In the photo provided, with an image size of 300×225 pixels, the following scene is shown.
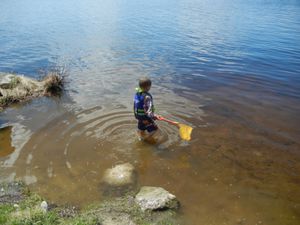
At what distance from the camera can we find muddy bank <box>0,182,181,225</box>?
5.62 meters

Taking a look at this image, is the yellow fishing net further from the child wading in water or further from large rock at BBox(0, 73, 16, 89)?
large rock at BBox(0, 73, 16, 89)

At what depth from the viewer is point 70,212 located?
6277mm

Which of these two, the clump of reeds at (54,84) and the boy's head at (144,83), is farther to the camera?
the clump of reeds at (54,84)

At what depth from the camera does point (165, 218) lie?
6117 millimetres

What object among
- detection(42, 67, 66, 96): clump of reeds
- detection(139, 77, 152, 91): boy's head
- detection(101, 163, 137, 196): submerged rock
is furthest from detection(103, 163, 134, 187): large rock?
detection(42, 67, 66, 96): clump of reeds

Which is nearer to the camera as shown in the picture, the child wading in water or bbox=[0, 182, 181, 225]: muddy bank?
bbox=[0, 182, 181, 225]: muddy bank

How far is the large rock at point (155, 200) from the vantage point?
6297 millimetres

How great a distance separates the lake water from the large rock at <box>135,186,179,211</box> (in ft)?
1.19

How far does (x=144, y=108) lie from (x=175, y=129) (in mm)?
1681

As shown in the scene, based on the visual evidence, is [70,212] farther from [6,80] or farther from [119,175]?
[6,80]

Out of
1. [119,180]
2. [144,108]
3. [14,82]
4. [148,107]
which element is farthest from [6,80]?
[119,180]

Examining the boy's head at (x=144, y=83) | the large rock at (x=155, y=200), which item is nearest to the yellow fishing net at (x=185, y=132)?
the boy's head at (x=144, y=83)

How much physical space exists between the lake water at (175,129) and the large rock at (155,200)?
363mm

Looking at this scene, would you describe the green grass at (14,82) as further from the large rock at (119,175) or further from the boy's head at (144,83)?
the large rock at (119,175)
